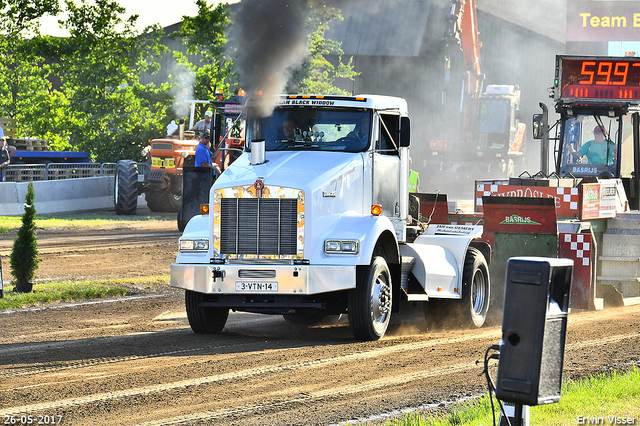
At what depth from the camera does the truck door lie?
9.97m

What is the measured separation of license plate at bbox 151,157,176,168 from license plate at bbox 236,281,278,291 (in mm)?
16854

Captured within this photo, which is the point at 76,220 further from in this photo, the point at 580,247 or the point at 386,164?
the point at 386,164

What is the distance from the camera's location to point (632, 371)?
7.61m

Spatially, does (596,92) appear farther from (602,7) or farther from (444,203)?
(602,7)

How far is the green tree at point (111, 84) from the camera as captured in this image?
34.9 m

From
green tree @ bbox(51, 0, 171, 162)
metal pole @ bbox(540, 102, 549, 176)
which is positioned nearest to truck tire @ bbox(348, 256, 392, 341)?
metal pole @ bbox(540, 102, 549, 176)

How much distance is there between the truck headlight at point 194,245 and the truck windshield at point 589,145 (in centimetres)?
998

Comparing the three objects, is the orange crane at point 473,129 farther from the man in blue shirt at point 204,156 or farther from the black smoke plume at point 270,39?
the black smoke plume at point 270,39

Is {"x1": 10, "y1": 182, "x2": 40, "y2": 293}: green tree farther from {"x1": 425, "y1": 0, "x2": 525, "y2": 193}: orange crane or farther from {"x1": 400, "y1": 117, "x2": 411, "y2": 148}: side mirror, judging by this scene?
{"x1": 425, "y1": 0, "x2": 525, "y2": 193}: orange crane

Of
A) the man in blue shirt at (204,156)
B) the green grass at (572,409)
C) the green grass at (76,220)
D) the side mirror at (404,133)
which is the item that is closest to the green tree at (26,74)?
the green grass at (76,220)

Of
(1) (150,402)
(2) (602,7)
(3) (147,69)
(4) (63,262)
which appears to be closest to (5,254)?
(4) (63,262)

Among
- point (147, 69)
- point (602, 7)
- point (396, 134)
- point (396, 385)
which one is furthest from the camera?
point (602, 7)

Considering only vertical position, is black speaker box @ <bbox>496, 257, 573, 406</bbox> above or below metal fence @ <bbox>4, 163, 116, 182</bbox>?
below

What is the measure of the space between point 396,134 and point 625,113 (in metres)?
8.41
